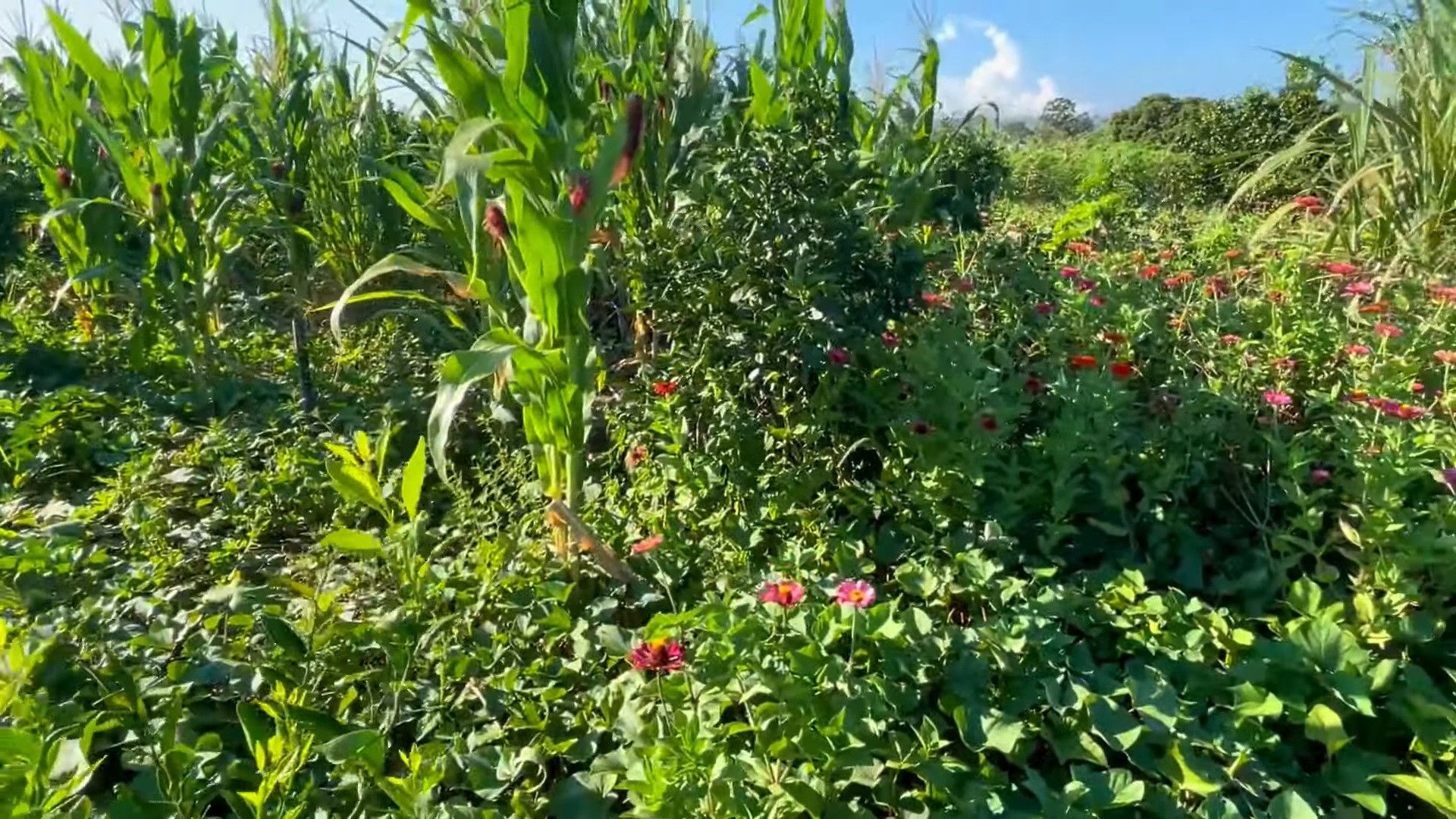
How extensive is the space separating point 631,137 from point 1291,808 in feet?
4.73

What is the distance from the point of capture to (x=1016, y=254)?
142 inches

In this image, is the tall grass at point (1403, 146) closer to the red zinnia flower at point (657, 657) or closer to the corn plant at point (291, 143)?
the red zinnia flower at point (657, 657)

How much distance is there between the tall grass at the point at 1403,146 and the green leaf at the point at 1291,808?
8.14ft

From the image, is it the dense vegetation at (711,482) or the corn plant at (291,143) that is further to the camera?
the corn plant at (291,143)

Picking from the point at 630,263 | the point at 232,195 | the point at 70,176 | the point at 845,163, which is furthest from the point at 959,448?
the point at 70,176

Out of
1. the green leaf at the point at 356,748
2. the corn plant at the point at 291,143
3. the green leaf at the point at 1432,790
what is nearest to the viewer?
the green leaf at the point at 1432,790

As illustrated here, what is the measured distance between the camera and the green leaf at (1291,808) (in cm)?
119

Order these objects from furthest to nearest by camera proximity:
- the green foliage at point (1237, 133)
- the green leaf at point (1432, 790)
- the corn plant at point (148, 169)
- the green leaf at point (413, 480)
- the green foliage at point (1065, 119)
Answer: the green foliage at point (1065, 119)
the green foliage at point (1237, 133)
the corn plant at point (148, 169)
the green leaf at point (413, 480)
the green leaf at point (1432, 790)

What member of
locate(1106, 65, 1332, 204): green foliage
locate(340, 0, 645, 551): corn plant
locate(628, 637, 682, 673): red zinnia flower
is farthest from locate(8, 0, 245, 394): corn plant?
locate(1106, 65, 1332, 204): green foliage

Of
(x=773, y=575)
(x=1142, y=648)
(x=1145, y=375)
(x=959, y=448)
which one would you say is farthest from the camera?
(x=1145, y=375)

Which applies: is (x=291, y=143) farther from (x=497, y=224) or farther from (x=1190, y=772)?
(x=1190, y=772)

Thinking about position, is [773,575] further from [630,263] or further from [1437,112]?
[1437,112]

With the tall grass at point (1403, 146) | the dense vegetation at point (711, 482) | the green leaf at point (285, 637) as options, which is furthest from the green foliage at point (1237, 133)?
the green leaf at point (285, 637)

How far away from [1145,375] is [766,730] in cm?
164
